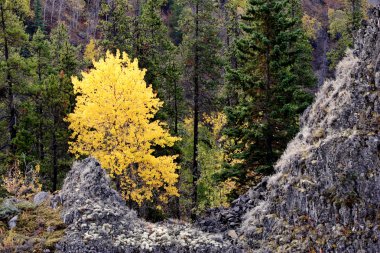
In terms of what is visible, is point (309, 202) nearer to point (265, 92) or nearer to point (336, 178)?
point (336, 178)

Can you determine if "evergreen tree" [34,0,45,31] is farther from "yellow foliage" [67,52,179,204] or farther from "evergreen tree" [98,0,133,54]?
"yellow foliage" [67,52,179,204]

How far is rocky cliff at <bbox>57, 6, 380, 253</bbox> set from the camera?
10039 millimetres

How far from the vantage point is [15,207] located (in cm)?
1431

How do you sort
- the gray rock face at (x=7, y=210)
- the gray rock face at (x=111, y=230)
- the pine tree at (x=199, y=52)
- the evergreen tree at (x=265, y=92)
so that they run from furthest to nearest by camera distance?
the pine tree at (x=199, y=52) → the evergreen tree at (x=265, y=92) → the gray rock face at (x=7, y=210) → the gray rock face at (x=111, y=230)

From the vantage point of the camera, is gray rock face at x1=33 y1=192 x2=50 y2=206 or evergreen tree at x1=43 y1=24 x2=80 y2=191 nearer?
gray rock face at x1=33 y1=192 x2=50 y2=206

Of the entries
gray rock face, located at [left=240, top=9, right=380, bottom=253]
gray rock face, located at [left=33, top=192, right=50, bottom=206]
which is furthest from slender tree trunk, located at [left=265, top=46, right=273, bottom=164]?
gray rock face, located at [left=33, top=192, right=50, bottom=206]

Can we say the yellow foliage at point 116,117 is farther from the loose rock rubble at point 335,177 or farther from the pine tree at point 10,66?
the pine tree at point 10,66

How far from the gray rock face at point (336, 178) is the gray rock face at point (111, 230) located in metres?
1.76

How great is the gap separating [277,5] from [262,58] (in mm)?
2236

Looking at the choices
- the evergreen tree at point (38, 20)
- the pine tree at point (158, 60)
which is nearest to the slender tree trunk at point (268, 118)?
the pine tree at point (158, 60)

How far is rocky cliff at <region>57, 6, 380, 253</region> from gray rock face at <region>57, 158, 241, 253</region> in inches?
1.2

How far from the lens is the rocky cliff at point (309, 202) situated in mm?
10039

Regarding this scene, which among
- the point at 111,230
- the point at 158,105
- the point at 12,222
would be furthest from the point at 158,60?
the point at 111,230

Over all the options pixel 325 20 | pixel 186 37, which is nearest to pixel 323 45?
pixel 325 20
